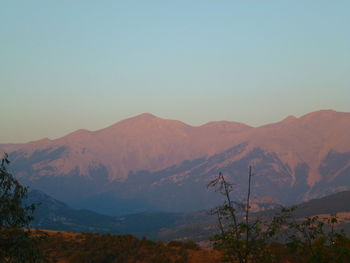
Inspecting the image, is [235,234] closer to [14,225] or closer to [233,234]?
[233,234]

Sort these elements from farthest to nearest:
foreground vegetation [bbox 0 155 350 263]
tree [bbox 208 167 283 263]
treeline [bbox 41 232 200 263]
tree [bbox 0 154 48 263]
Result: treeline [bbox 41 232 200 263], tree [bbox 208 167 283 263], foreground vegetation [bbox 0 155 350 263], tree [bbox 0 154 48 263]

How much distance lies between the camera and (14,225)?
20.7 meters

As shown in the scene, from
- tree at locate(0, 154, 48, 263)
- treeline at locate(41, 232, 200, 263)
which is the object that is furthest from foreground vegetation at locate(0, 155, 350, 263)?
treeline at locate(41, 232, 200, 263)

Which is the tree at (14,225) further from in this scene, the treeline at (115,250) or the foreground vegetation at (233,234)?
the treeline at (115,250)

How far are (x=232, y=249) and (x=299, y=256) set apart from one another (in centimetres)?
1796

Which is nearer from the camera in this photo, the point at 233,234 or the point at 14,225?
the point at 14,225

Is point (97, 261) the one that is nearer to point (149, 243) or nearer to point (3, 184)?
point (149, 243)

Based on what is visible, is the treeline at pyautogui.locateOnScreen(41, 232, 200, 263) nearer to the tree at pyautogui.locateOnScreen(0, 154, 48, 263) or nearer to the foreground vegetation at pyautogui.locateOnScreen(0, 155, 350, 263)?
the foreground vegetation at pyautogui.locateOnScreen(0, 155, 350, 263)

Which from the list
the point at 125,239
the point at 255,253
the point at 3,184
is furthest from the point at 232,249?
the point at 125,239

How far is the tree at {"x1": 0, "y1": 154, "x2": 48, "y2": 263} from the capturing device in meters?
19.9

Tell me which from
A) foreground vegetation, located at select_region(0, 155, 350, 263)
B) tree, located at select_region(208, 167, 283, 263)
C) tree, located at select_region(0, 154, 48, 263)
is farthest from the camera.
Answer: tree, located at select_region(208, 167, 283, 263)

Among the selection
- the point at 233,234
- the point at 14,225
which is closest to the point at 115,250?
the point at 14,225

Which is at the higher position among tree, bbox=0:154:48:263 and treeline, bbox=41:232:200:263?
tree, bbox=0:154:48:263

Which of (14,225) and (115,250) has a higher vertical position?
(14,225)
